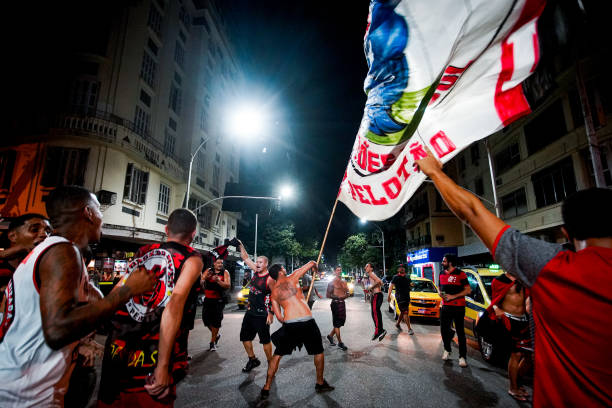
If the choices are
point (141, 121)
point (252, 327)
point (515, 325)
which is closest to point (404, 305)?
point (515, 325)

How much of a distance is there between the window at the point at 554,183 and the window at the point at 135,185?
75.1 feet

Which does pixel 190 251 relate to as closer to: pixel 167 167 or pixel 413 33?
pixel 413 33

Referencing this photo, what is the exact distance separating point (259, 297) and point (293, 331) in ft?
5.30

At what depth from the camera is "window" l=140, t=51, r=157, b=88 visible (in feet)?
62.7

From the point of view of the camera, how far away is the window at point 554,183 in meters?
14.3

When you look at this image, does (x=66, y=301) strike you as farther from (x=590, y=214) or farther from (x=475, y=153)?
(x=475, y=153)

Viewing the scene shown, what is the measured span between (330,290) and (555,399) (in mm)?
7487

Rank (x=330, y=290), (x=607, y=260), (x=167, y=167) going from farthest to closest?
(x=167, y=167), (x=330, y=290), (x=607, y=260)

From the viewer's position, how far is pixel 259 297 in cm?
614

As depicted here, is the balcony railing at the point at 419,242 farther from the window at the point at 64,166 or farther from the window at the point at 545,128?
the window at the point at 64,166

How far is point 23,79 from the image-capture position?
16047 mm

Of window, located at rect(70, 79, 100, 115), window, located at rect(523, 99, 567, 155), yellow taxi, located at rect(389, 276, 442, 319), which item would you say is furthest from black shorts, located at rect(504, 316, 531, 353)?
window, located at rect(70, 79, 100, 115)

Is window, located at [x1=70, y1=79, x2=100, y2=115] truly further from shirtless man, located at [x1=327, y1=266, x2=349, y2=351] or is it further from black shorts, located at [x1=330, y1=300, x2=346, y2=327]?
black shorts, located at [x1=330, y1=300, x2=346, y2=327]

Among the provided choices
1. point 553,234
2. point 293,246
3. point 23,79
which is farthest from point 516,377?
point 293,246
